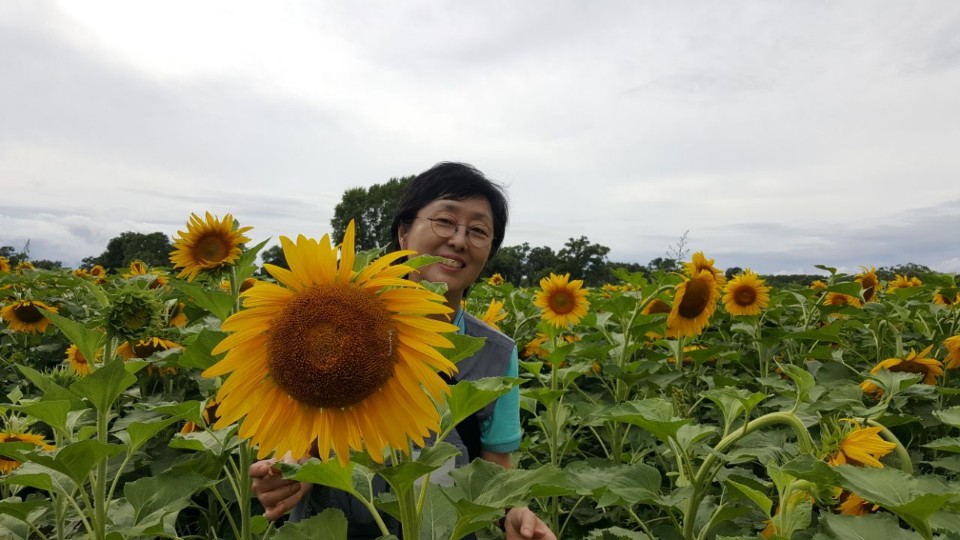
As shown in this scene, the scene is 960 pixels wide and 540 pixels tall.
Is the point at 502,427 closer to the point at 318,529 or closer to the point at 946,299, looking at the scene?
the point at 318,529

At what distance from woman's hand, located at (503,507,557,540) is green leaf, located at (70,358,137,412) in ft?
3.47

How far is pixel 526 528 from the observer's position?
5.32 feet

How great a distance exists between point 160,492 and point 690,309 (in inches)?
114

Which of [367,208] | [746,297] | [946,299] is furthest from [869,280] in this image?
[367,208]

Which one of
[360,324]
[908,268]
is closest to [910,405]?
[360,324]

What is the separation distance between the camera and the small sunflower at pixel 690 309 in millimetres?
3432

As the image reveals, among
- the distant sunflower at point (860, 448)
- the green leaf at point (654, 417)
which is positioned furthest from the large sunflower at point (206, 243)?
the distant sunflower at point (860, 448)

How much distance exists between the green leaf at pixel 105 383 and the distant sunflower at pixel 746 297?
3.64 m

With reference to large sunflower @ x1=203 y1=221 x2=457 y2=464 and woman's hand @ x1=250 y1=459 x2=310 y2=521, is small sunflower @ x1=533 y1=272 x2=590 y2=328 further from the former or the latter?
large sunflower @ x1=203 y1=221 x2=457 y2=464

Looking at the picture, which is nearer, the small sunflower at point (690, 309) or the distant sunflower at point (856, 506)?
the distant sunflower at point (856, 506)

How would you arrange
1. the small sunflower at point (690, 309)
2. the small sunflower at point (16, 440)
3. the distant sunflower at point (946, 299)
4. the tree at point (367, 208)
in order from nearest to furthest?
the small sunflower at point (16, 440)
the small sunflower at point (690, 309)
the distant sunflower at point (946, 299)
the tree at point (367, 208)

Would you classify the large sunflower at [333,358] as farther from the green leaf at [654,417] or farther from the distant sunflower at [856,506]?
the distant sunflower at [856,506]

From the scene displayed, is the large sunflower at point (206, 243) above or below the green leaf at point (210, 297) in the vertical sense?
above

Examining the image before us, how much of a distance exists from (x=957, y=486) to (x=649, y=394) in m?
1.98
